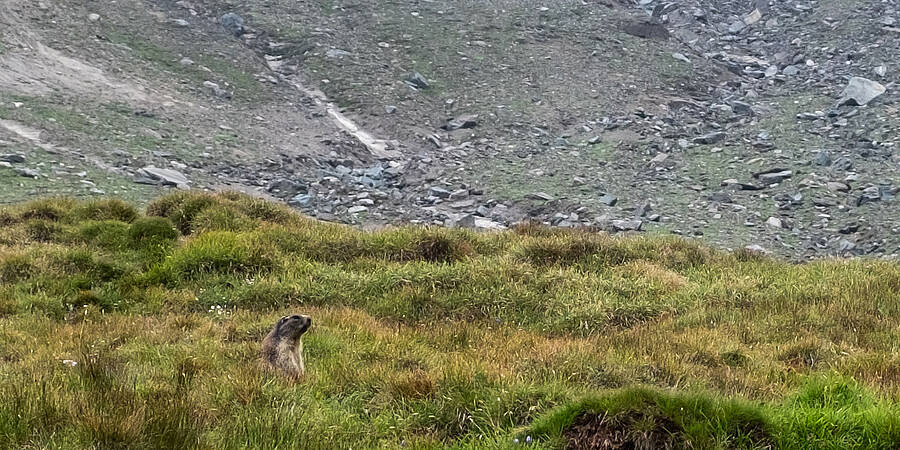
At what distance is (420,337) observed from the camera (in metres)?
8.20

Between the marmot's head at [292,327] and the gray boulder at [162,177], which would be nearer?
the marmot's head at [292,327]

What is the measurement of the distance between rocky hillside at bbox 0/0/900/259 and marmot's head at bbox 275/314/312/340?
1138 cm

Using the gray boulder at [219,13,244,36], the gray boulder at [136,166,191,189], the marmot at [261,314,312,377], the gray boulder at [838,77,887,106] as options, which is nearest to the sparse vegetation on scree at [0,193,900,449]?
the marmot at [261,314,312,377]

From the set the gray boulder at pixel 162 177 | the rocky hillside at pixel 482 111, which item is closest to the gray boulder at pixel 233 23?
the rocky hillside at pixel 482 111

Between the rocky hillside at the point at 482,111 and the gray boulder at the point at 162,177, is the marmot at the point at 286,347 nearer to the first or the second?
the rocky hillside at the point at 482,111

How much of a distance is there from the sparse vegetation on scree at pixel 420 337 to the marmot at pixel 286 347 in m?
0.22

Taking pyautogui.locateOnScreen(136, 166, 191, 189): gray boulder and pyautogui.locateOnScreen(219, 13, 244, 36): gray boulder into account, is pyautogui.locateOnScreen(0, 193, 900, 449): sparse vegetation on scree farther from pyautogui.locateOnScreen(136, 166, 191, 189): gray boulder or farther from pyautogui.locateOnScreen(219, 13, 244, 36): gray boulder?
pyautogui.locateOnScreen(219, 13, 244, 36): gray boulder

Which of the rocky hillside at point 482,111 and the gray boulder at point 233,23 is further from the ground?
the gray boulder at point 233,23

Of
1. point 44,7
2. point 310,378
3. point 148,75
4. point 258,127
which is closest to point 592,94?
point 258,127

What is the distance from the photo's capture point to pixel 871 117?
2267 cm

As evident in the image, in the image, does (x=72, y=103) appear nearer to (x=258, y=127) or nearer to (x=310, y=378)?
(x=258, y=127)

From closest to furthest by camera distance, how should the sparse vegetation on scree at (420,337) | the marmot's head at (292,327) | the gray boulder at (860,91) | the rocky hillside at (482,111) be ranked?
the sparse vegetation on scree at (420,337)
the marmot's head at (292,327)
the rocky hillside at (482,111)
the gray boulder at (860,91)

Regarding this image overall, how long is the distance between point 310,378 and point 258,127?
1846cm

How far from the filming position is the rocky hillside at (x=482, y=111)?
1861 cm
